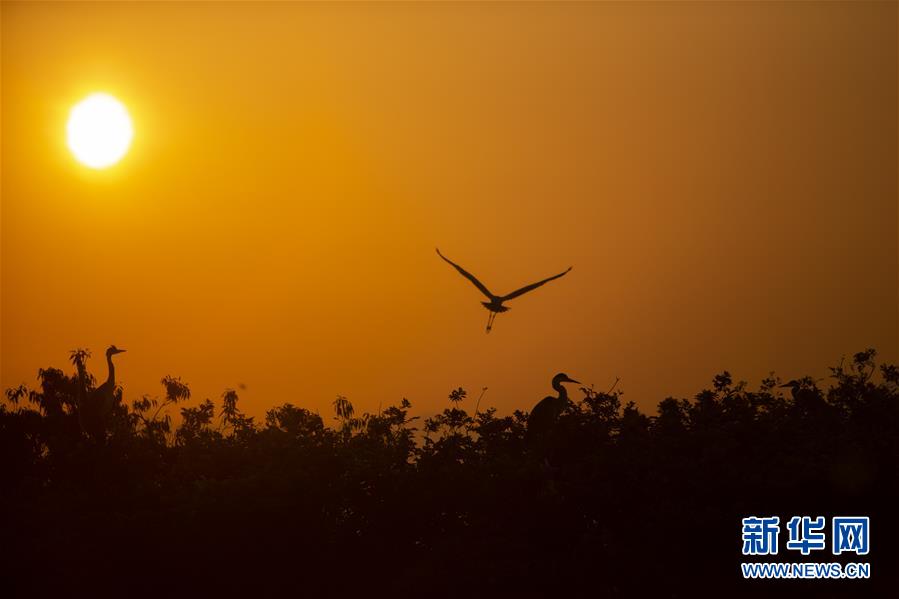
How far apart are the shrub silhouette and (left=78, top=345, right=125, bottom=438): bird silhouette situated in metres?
2.48

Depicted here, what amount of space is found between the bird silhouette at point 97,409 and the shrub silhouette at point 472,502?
2476 mm

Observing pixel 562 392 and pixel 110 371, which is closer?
pixel 562 392

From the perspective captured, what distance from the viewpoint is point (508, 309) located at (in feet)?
103

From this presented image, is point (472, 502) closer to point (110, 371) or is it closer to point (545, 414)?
point (545, 414)

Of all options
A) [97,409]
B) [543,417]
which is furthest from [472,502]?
[97,409]

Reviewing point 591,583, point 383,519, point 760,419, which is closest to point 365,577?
point 383,519

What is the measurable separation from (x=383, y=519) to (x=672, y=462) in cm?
537

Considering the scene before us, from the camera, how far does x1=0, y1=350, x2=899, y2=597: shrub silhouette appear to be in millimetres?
19406

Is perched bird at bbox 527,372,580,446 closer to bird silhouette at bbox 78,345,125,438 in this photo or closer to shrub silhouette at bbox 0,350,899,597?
shrub silhouette at bbox 0,350,899,597

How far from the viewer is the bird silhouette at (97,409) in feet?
90.2

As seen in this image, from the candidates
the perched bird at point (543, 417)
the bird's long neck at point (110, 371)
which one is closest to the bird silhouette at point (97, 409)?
the bird's long neck at point (110, 371)

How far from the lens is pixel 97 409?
28000 millimetres

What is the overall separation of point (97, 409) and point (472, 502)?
11.4 meters

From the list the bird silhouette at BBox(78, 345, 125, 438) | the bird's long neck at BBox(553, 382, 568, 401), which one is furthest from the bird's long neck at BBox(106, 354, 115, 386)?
the bird's long neck at BBox(553, 382, 568, 401)
